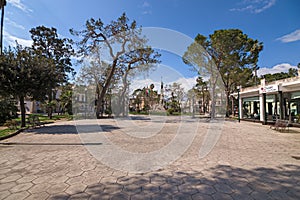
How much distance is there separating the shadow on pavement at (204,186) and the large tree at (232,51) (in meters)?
21.4

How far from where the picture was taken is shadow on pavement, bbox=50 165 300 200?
2604 millimetres

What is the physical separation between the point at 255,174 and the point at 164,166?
6.18 ft

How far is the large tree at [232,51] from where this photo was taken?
21969mm

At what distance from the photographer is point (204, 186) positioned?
9.62 ft

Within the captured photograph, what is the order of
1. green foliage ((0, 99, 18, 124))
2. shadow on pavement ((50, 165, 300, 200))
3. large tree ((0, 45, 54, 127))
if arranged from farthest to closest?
green foliage ((0, 99, 18, 124))
large tree ((0, 45, 54, 127))
shadow on pavement ((50, 165, 300, 200))

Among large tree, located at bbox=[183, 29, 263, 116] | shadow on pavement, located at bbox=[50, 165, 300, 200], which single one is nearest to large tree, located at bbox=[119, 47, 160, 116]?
large tree, located at bbox=[183, 29, 263, 116]

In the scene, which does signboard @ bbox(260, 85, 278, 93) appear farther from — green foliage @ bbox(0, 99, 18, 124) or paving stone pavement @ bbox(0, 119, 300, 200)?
green foliage @ bbox(0, 99, 18, 124)

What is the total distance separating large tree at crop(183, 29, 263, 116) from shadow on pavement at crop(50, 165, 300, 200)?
2140cm

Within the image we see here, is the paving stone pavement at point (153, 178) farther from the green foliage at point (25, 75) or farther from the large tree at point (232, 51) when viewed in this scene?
the large tree at point (232, 51)

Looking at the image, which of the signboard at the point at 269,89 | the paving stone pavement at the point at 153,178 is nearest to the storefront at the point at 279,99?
the signboard at the point at 269,89

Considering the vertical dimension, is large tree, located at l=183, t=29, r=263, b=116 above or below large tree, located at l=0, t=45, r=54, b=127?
above

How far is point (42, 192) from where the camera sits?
2.66 m

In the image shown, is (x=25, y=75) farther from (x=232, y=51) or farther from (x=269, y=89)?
(x=232, y=51)

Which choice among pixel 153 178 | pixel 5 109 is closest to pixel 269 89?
pixel 153 178
